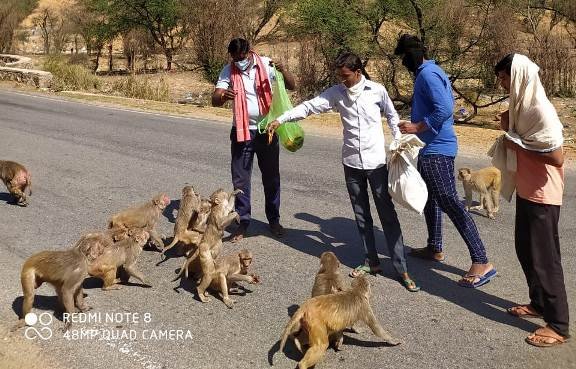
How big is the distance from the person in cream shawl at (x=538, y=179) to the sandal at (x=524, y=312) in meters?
0.30

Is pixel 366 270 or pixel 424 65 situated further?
pixel 366 270

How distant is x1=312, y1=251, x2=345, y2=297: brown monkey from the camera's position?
4836 millimetres

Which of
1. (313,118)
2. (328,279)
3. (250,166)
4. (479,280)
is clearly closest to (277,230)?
(250,166)

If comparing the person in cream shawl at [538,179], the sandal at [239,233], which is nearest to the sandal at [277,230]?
the sandal at [239,233]

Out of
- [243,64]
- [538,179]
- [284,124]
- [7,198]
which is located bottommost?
[7,198]

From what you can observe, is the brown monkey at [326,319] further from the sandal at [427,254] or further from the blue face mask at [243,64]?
the blue face mask at [243,64]

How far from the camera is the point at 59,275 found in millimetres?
4820

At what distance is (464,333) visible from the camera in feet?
15.8

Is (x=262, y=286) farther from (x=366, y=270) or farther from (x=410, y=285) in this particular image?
(x=410, y=285)

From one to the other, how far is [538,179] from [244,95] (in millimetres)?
3135

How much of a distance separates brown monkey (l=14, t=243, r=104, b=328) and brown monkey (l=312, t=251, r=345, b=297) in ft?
6.12

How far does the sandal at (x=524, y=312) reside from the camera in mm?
5020

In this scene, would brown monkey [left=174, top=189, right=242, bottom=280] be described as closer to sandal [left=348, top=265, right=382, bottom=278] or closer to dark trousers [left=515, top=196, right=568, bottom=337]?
sandal [left=348, top=265, right=382, bottom=278]

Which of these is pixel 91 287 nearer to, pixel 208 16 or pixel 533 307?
pixel 533 307
